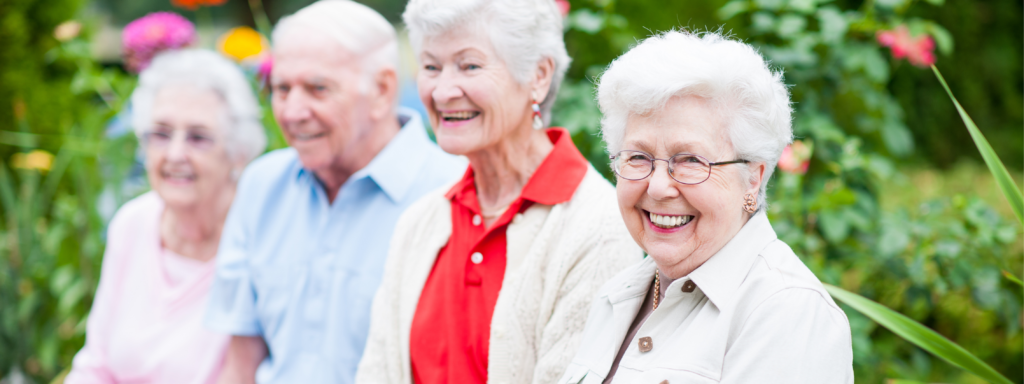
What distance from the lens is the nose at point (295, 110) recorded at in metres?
2.42

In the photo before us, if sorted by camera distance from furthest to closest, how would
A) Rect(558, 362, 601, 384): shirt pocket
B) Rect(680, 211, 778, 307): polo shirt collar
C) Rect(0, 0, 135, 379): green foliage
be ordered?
Rect(0, 0, 135, 379): green foliage → Rect(558, 362, 601, 384): shirt pocket → Rect(680, 211, 778, 307): polo shirt collar

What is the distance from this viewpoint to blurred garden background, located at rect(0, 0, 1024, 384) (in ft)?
Answer: 8.03

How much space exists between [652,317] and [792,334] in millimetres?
278

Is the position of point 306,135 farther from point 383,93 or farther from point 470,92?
point 470,92

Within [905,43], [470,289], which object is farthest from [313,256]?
[905,43]

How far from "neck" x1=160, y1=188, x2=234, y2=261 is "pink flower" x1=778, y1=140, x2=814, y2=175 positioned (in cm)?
205

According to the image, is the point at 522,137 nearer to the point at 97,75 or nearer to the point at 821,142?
the point at 821,142

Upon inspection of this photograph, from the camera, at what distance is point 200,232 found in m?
2.97

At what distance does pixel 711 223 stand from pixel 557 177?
1.91ft

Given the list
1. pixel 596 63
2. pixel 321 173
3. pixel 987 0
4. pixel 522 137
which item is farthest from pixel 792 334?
pixel 987 0

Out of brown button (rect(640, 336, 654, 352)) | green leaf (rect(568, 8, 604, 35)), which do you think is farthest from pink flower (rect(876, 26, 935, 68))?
brown button (rect(640, 336, 654, 352))

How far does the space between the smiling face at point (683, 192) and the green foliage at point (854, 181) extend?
3.37 ft

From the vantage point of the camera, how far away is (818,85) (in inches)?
111

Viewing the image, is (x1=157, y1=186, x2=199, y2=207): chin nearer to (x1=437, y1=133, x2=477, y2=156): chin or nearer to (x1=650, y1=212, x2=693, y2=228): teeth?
(x1=437, y1=133, x2=477, y2=156): chin
